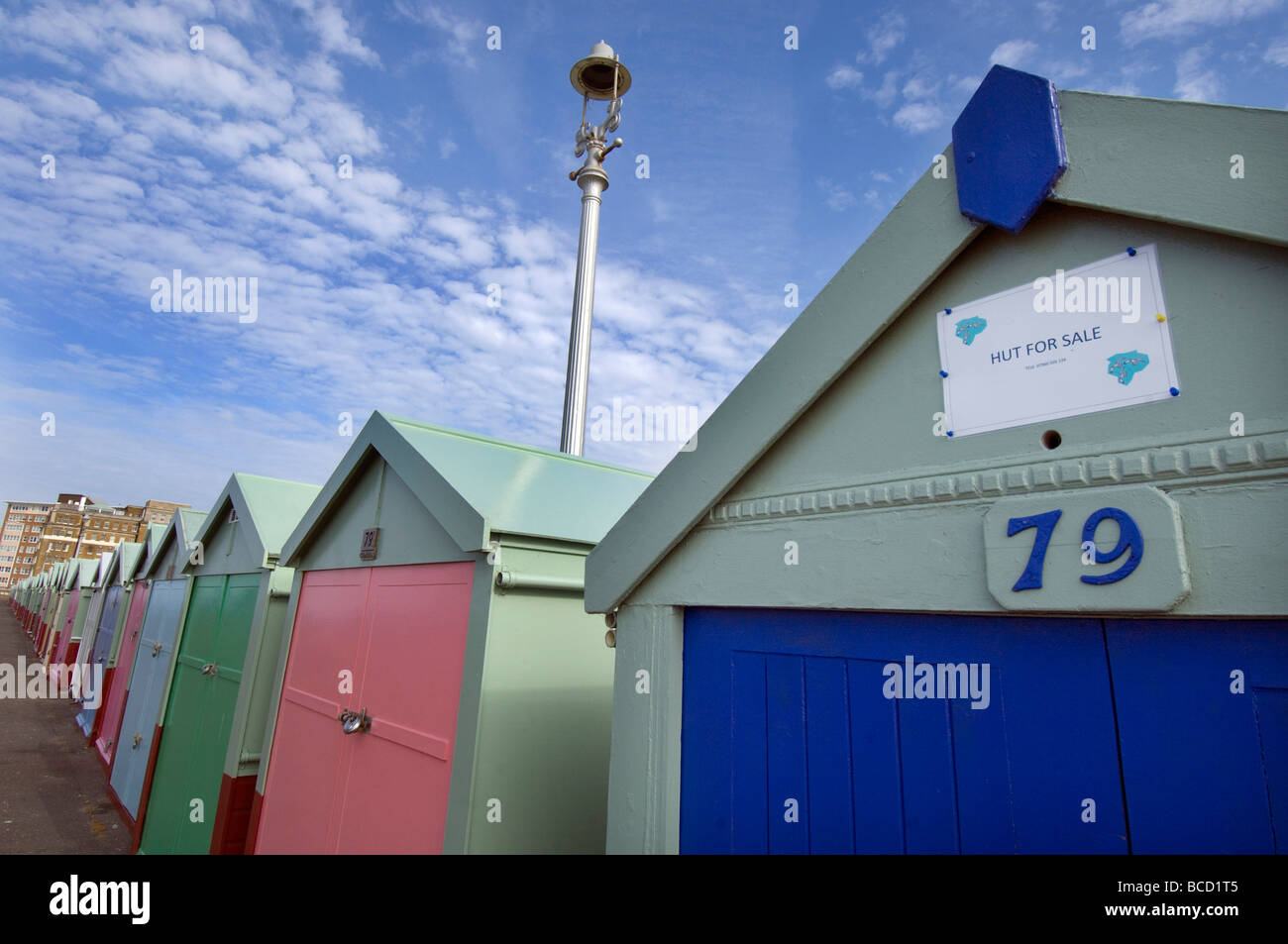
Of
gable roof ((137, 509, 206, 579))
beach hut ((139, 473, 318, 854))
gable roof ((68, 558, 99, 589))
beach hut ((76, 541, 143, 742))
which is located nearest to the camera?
beach hut ((139, 473, 318, 854))

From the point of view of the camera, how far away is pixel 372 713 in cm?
442

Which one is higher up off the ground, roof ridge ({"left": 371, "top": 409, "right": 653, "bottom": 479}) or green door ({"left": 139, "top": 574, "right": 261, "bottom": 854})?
roof ridge ({"left": 371, "top": 409, "right": 653, "bottom": 479})

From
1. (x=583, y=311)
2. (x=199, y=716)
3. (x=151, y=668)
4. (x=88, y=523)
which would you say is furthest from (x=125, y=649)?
(x=88, y=523)

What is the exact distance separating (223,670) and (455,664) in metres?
5.30

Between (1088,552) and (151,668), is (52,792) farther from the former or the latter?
(1088,552)

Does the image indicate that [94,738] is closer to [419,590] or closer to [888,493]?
Answer: [419,590]

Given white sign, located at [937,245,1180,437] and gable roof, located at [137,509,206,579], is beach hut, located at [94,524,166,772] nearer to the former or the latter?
gable roof, located at [137,509,206,579]

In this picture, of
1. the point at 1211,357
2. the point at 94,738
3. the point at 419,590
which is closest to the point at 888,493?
A: the point at 1211,357

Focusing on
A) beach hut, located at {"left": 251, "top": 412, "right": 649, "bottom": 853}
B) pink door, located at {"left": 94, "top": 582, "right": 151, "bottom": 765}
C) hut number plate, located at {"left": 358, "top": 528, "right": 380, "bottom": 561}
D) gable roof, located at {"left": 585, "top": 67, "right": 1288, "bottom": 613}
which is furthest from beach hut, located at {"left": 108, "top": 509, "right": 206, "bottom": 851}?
gable roof, located at {"left": 585, "top": 67, "right": 1288, "bottom": 613}

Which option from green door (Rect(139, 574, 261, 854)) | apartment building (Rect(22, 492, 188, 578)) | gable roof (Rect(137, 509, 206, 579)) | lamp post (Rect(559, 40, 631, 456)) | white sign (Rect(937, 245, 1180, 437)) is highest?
apartment building (Rect(22, 492, 188, 578))

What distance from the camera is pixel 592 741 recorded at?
3992 mm

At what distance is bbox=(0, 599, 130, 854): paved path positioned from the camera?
30.0 ft

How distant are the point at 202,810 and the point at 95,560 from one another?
22.2m

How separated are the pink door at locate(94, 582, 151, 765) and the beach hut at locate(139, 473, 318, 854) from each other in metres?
4.51
